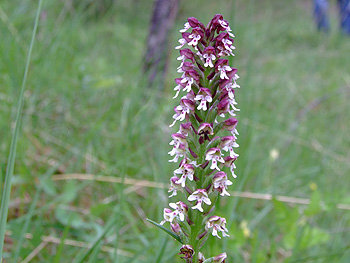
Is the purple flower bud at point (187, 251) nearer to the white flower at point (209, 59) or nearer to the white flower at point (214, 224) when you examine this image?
the white flower at point (214, 224)

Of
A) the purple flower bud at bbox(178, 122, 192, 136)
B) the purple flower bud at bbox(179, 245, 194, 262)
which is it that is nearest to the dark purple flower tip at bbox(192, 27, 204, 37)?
the purple flower bud at bbox(178, 122, 192, 136)

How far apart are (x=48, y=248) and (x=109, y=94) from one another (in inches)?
90.4

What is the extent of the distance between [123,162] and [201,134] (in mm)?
585

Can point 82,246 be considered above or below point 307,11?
below

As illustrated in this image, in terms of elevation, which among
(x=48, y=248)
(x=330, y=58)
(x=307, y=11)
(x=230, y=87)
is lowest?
(x=48, y=248)

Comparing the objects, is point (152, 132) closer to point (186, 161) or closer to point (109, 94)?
point (109, 94)

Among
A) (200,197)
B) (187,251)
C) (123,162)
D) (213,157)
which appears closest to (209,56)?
(213,157)

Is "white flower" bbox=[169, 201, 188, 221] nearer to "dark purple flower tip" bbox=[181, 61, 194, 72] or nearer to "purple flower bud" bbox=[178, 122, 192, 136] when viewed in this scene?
"purple flower bud" bbox=[178, 122, 192, 136]

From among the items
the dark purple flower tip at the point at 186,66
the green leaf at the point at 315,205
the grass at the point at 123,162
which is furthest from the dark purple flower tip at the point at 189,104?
the green leaf at the point at 315,205

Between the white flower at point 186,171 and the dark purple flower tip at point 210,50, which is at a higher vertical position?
the dark purple flower tip at point 210,50

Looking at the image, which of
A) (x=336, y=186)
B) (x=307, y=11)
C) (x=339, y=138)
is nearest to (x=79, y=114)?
(x=336, y=186)

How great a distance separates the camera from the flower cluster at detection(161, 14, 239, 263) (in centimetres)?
102

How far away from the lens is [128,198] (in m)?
2.74

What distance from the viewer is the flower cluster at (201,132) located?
102 cm
